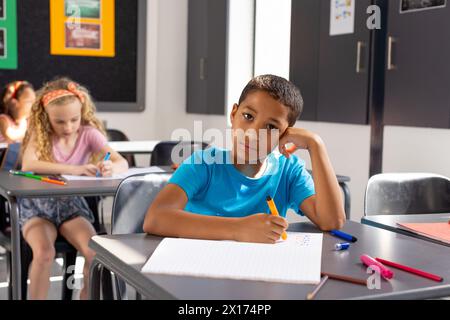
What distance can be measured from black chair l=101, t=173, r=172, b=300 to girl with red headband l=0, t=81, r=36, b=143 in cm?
208

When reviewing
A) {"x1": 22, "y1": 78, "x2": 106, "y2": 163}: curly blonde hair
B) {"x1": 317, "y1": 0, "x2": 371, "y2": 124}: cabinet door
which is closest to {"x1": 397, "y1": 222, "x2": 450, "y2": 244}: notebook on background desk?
{"x1": 22, "y1": 78, "x2": 106, "y2": 163}: curly blonde hair

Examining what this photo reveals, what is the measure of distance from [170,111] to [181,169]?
12.5ft

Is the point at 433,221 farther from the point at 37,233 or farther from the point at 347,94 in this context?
the point at 347,94

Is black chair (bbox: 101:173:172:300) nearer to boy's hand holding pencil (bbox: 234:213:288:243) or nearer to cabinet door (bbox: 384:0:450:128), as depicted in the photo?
boy's hand holding pencil (bbox: 234:213:288:243)

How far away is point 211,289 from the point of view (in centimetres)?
101

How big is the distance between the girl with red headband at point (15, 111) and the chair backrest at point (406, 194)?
2244mm

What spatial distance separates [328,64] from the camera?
370 centimetres

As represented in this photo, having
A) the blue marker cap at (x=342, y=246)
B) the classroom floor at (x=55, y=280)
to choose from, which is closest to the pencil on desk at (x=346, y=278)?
the blue marker cap at (x=342, y=246)

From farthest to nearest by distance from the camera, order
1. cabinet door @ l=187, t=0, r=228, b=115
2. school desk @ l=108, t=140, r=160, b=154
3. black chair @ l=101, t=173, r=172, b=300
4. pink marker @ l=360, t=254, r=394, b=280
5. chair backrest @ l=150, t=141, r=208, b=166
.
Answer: cabinet door @ l=187, t=0, r=228, b=115 < school desk @ l=108, t=140, r=160, b=154 < chair backrest @ l=150, t=141, r=208, b=166 < black chair @ l=101, t=173, r=172, b=300 < pink marker @ l=360, t=254, r=394, b=280

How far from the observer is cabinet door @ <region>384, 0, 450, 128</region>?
9.72ft

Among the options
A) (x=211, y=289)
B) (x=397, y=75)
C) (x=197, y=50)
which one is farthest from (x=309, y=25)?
(x=211, y=289)

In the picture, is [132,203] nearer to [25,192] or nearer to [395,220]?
[25,192]

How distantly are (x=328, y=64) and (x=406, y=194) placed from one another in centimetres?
155

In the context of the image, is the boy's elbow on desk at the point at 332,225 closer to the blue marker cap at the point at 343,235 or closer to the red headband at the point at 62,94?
the blue marker cap at the point at 343,235
